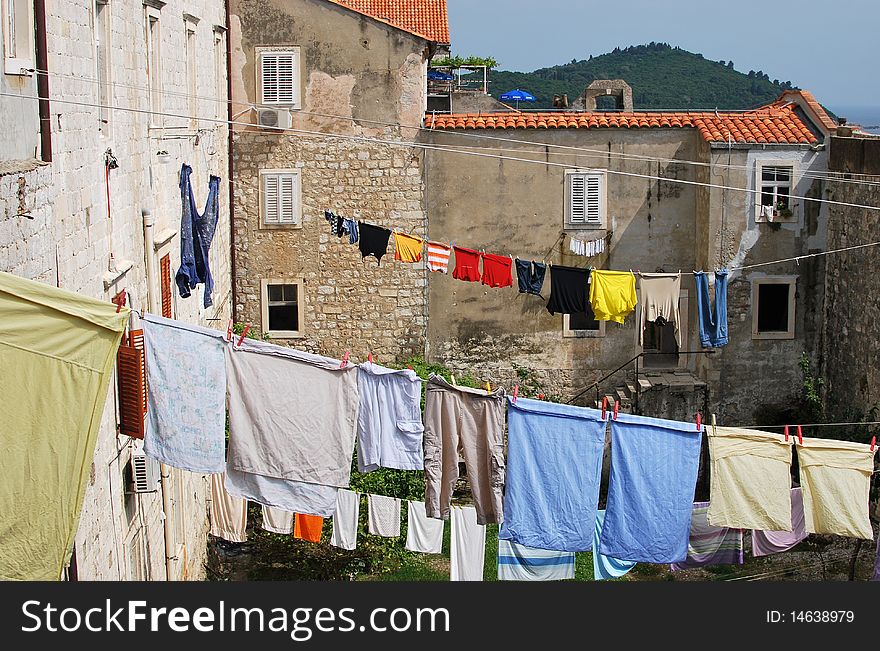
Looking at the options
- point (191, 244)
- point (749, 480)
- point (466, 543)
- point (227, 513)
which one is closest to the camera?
point (749, 480)

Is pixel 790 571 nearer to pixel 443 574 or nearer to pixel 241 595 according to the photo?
pixel 443 574

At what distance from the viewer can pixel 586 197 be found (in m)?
24.4

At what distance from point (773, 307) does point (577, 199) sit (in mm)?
4455

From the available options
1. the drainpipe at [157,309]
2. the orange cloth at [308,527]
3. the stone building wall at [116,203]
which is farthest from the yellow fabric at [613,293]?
the drainpipe at [157,309]

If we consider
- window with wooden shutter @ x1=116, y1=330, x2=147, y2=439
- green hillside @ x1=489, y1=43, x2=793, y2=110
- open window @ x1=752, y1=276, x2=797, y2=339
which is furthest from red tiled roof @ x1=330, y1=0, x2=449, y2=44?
green hillside @ x1=489, y1=43, x2=793, y2=110

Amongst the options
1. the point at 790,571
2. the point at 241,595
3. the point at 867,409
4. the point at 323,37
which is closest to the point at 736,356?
the point at 867,409

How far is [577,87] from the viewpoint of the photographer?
240 feet

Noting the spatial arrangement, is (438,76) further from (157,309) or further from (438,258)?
(157,309)

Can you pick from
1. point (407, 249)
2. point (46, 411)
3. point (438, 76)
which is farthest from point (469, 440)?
point (438, 76)

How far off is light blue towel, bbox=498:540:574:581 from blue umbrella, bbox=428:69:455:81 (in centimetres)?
3022

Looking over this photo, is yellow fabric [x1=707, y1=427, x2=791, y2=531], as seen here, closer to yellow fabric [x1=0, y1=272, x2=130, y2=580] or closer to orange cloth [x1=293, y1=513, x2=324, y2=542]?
orange cloth [x1=293, y1=513, x2=324, y2=542]

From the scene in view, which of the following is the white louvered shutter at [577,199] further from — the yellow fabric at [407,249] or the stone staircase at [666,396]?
the yellow fabric at [407,249]

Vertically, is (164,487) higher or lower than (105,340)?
lower

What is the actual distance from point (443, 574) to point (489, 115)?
9.27m
